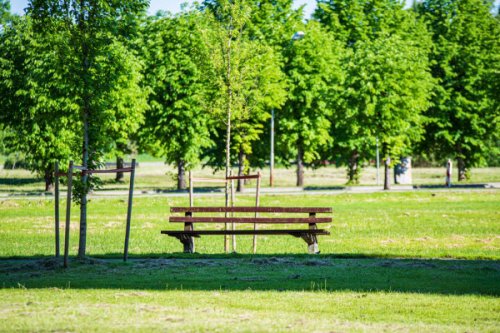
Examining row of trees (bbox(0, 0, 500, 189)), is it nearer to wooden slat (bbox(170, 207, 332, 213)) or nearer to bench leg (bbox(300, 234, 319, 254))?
wooden slat (bbox(170, 207, 332, 213))

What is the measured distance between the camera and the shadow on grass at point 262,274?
12734 mm

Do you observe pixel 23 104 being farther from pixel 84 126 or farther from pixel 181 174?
pixel 84 126

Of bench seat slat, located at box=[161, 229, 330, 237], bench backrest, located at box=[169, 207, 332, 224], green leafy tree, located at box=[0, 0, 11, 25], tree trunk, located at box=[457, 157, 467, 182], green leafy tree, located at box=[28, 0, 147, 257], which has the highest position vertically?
green leafy tree, located at box=[0, 0, 11, 25]

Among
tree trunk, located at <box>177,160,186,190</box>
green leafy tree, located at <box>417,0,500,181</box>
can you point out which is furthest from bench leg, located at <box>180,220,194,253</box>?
green leafy tree, located at <box>417,0,500,181</box>

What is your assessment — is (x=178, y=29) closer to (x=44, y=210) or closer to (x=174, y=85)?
(x=174, y=85)

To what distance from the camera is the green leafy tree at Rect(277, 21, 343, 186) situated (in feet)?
158

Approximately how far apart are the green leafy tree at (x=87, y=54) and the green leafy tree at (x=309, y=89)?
3164cm

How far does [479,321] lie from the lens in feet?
31.9

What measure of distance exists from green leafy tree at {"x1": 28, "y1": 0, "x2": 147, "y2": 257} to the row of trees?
1221 centimetres

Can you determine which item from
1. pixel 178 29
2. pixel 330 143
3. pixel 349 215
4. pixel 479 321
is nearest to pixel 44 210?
pixel 349 215

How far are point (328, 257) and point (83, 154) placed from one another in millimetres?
5860

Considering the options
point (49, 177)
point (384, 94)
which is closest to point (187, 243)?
point (384, 94)

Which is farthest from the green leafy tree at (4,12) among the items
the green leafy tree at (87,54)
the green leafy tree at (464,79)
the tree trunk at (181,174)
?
the green leafy tree at (87,54)

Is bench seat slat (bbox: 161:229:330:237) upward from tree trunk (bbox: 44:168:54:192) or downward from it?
downward
